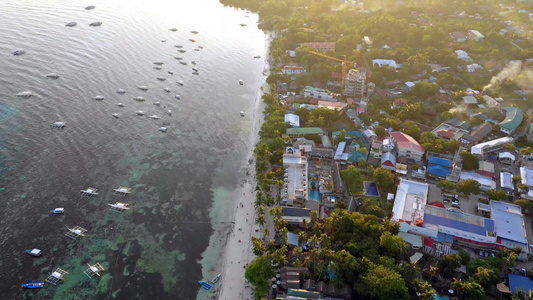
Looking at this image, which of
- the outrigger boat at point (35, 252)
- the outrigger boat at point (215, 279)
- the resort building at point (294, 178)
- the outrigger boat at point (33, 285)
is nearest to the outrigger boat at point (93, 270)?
the outrigger boat at point (33, 285)

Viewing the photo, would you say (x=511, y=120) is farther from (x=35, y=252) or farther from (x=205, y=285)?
(x=35, y=252)

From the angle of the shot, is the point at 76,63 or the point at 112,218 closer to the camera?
the point at 112,218

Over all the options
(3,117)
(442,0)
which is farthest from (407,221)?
(442,0)

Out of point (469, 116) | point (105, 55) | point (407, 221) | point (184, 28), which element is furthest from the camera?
point (184, 28)

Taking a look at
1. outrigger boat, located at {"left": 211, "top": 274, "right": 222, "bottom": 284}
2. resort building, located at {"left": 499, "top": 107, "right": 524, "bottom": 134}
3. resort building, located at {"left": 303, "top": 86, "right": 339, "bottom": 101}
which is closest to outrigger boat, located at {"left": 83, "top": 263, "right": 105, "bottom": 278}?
outrigger boat, located at {"left": 211, "top": 274, "right": 222, "bottom": 284}

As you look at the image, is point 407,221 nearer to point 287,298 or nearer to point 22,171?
point 287,298

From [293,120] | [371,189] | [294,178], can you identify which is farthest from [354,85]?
[294,178]

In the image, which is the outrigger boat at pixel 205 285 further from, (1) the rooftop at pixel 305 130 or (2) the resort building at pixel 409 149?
(2) the resort building at pixel 409 149

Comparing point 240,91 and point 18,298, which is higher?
point 240,91
